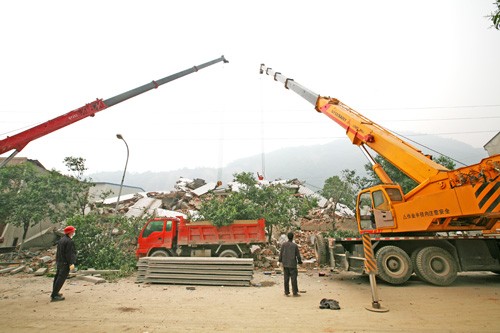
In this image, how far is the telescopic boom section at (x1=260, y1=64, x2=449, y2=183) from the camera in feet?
20.6

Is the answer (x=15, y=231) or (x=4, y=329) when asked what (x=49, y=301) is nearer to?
(x=4, y=329)

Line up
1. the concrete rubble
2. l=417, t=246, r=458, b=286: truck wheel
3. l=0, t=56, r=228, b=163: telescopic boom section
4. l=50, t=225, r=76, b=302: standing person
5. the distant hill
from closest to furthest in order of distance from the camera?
l=50, t=225, r=76, b=302: standing person < l=417, t=246, r=458, b=286: truck wheel < l=0, t=56, r=228, b=163: telescopic boom section < the concrete rubble < the distant hill

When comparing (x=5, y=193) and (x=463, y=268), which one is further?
(x=5, y=193)

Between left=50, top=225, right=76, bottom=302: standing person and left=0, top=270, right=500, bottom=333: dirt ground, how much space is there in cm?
24

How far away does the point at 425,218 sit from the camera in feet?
19.8

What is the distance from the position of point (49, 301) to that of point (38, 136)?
6.38 meters

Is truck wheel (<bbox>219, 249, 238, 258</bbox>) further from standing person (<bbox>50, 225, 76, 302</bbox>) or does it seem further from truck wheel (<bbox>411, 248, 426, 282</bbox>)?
truck wheel (<bbox>411, 248, 426, 282</bbox>)

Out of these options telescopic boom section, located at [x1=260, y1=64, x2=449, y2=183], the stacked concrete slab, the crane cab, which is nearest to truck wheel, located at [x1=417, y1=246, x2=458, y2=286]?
the crane cab

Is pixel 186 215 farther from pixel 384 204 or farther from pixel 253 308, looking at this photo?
pixel 384 204

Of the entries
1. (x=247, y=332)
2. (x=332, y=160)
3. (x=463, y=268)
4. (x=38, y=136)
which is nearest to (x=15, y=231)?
(x=38, y=136)

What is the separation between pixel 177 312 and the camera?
4.77 m

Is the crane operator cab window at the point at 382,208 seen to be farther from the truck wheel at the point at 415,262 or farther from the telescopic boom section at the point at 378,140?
the truck wheel at the point at 415,262

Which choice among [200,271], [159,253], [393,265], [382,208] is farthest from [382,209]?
[159,253]

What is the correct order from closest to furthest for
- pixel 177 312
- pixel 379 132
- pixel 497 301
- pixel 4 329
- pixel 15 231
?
pixel 4 329 < pixel 177 312 < pixel 497 301 < pixel 379 132 < pixel 15 231
